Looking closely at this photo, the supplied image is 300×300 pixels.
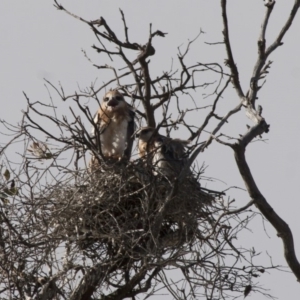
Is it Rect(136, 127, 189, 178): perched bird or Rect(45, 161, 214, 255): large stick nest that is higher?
Rect(136, 127, 189, 178): perched bird

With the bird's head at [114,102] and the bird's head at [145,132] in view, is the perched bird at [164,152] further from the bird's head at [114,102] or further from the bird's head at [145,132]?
the bird's head at [114,102]

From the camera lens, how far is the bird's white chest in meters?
8.62

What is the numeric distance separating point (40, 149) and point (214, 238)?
1.58 m

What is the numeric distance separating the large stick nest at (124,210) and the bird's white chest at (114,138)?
1258 mm

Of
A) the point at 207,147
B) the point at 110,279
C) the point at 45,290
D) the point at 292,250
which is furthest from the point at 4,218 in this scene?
the point at 292,250

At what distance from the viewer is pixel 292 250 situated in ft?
20.9

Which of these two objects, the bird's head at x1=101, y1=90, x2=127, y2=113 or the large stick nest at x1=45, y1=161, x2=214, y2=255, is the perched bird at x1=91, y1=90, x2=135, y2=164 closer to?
the bird's head at x1=101, y1=90, x2=127, y2=113

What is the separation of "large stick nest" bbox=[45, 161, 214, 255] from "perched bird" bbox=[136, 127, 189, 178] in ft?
0.56

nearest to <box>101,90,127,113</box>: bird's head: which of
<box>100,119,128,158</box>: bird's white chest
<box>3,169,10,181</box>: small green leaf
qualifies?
<box>100,119,128,158</box>: bird's white chest

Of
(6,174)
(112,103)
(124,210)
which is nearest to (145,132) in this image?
(112,103)

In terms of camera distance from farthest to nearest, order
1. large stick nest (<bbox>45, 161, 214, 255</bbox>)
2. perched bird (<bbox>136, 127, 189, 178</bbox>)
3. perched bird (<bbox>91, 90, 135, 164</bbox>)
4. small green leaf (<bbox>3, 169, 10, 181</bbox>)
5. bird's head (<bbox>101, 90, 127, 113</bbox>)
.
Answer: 1. bird's head (<bbox>101, 90, 127, 113</bbox>)
2. perched bird (<bbox>91, 90, 135, 164</bbox>)
3. perched bird (<bbox>136, 127, 189, 178</bbox>)
4. small green leaf (<bbox>3, 169, 10, 181</bbox>)
5. large stick nest (<bbox>45, 161, 214, 255</bbox>)

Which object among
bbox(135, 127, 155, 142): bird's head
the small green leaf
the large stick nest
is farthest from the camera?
bbox(135, 127, 155, 142): bird's head

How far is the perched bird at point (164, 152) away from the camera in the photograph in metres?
7.51

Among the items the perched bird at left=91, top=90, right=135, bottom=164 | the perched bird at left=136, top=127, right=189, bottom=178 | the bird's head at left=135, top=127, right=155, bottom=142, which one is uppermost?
the perched bird at left=91, top=90, right=135, bottom=164
